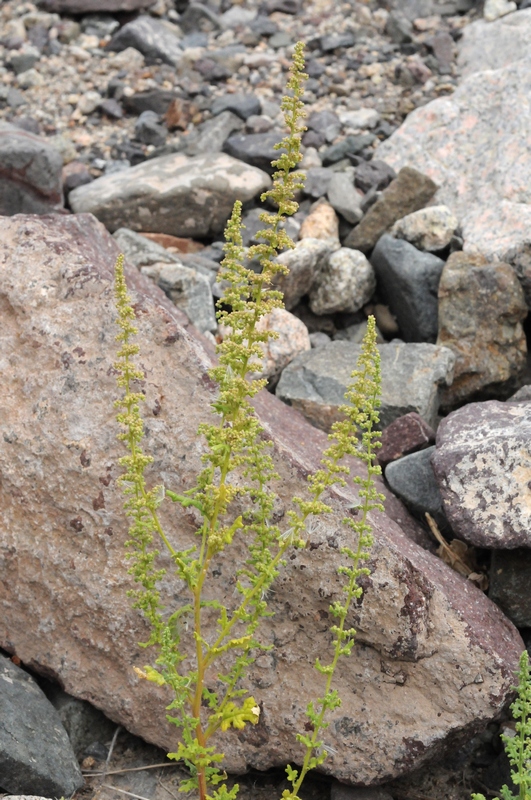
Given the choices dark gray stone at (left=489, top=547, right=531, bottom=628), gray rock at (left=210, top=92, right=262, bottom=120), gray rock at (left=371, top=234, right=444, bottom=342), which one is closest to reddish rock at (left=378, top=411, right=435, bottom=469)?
dark gray stone at (left=489, top=547, right=531, bottom=628)

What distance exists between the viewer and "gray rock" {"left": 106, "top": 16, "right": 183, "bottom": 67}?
33.5ft

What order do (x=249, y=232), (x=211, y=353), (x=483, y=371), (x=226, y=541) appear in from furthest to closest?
(x=249, y=232) < (x=483, y=371) < (x=211, y=353) < (x=226, y=541)

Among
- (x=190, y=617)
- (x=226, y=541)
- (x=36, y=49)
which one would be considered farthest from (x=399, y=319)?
(x=36, y=49)

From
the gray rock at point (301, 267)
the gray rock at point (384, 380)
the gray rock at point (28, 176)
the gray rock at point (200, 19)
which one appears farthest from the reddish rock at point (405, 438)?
the gray rock at point (200, 19)

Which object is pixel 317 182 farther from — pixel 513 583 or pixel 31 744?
pixel 31 744

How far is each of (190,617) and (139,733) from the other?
67cm

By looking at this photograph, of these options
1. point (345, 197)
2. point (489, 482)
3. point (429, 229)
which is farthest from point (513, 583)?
point (345, 197)

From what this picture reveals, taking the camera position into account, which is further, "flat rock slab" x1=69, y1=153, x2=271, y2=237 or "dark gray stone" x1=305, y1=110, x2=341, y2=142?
"dark gray stone" x1=305, y1=110, x2=341, y2=142

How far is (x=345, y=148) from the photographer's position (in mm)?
8703

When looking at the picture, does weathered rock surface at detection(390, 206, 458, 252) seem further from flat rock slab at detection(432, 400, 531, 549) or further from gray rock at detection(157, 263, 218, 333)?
flat rock slab at detection(432, 400, 531, 549)

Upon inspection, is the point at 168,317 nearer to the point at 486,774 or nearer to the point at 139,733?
the point at 139,733

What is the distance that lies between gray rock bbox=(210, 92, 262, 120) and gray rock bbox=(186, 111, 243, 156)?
0.32ft

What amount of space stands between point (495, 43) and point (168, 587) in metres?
7.58

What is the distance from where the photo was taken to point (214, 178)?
26.1 feet
